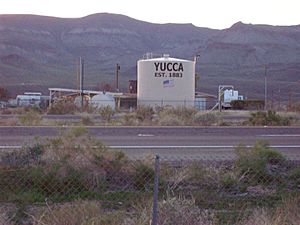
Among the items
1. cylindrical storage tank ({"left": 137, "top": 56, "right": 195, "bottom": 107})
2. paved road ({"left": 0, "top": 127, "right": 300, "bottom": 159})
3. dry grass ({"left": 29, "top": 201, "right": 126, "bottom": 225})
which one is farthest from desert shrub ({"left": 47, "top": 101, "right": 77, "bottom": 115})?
dry grass ({"left": 29, "top": 201, "right": 126, "bottom": 225})

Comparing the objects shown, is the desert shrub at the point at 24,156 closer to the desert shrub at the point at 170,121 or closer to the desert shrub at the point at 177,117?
the desert shrub at the point at 170,121

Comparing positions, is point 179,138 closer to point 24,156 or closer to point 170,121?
point 170,121

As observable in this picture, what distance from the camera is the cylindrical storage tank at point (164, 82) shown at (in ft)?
170

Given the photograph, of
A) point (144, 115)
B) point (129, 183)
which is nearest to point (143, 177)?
point (129, 183)

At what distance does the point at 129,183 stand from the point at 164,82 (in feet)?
127

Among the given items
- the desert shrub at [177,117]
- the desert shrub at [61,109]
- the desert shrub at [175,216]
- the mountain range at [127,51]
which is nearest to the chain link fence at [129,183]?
the desert shrub at [175,216]

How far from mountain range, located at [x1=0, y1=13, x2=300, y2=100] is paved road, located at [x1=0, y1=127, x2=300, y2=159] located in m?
80.0

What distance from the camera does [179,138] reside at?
2439 cm

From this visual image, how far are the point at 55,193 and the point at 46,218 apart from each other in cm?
355

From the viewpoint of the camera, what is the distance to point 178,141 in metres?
23.2

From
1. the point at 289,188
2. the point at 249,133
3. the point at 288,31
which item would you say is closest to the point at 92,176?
the point at 289,188

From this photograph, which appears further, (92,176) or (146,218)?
(92,176)

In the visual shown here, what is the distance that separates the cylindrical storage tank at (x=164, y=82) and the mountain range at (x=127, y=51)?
185 ft

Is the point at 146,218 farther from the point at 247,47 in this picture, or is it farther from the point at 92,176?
the point at 247,47
